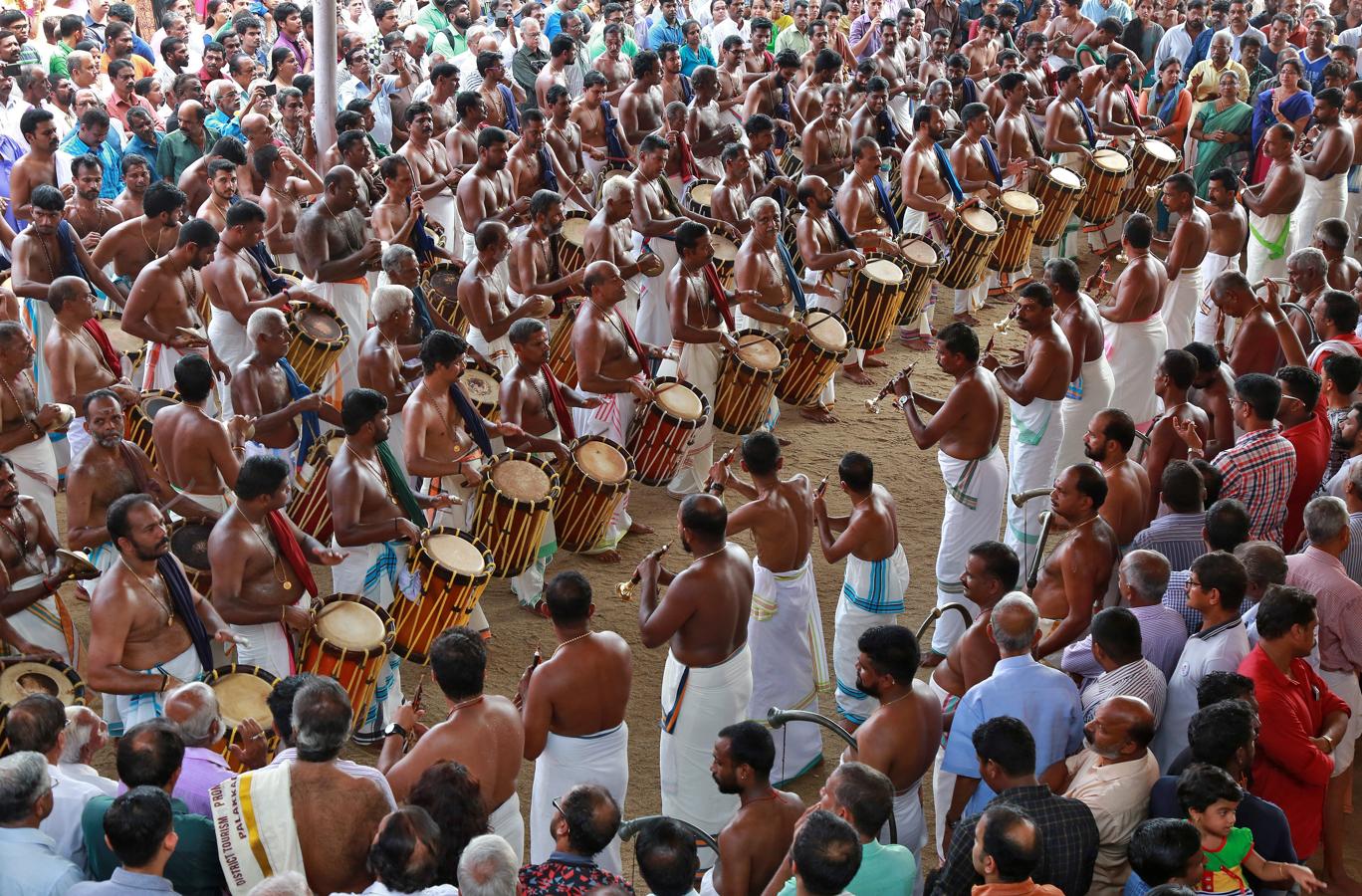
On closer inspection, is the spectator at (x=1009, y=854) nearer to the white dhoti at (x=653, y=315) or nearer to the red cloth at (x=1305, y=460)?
the red cloth at (x=1305, y=460)

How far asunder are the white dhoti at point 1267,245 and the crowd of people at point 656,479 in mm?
412

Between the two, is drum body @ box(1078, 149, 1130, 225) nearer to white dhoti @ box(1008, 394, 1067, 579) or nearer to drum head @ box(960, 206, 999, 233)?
drum head @ box(960, 206, 999, 233)

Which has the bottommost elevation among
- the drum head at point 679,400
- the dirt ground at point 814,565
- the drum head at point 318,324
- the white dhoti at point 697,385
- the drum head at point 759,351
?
the dirt ground at point 814,565

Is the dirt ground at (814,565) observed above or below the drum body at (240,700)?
below

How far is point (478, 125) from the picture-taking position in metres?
13.8

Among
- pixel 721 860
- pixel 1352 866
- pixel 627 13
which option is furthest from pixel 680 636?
pixel 627 13

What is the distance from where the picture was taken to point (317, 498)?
8148mm

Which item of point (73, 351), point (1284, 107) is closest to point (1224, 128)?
point (1284, 107)

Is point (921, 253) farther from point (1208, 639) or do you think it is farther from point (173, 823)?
point (173, 823)

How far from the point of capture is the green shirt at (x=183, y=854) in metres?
4.73

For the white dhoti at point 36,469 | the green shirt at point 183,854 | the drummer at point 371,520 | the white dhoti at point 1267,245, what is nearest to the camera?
the green shirt at point 183,854

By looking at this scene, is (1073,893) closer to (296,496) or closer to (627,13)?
(296,496)

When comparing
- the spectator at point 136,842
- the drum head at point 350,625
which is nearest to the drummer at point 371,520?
the drum head at point 350,625

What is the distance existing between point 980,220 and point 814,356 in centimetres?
314
